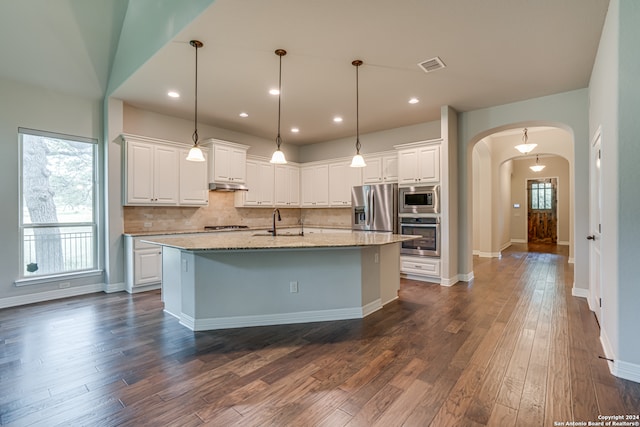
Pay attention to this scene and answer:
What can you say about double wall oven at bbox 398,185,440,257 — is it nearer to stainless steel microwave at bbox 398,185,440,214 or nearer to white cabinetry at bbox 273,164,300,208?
stainless steel microwave at bbox 398,185,440,214

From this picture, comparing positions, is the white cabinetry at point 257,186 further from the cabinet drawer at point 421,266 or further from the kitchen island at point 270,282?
the cabinet drawer at point 421,266

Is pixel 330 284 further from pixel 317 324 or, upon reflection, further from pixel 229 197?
pixel 229 197

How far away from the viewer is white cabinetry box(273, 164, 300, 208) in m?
7.10

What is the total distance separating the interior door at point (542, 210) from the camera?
11107 mm

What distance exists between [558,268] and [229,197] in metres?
7.18

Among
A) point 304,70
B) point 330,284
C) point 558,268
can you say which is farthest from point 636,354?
point 558,268

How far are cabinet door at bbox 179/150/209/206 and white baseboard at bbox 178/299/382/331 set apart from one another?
2645mm

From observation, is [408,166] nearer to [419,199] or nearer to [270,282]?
[419,199]

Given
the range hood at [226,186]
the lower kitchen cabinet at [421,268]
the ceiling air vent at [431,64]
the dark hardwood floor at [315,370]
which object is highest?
the ceiling air vent at [431,64]

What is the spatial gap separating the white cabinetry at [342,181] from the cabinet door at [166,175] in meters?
3.19

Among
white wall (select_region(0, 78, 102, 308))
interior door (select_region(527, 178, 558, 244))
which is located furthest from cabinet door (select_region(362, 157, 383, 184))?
interior door (select_region(527, 178, 558, 244))

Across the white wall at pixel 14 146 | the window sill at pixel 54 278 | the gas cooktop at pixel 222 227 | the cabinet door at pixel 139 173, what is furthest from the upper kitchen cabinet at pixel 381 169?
the white wall at pixel 14 146

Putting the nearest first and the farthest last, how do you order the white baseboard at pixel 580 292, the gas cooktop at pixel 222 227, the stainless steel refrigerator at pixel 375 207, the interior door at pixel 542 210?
the white baseboard at pixel 580 292, the stainless steel refrigerator at pixel 375 207, the gas cooktop at pixel 222 227, the interior door at pixel 542 210

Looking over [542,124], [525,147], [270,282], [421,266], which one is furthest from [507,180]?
[270,282]
